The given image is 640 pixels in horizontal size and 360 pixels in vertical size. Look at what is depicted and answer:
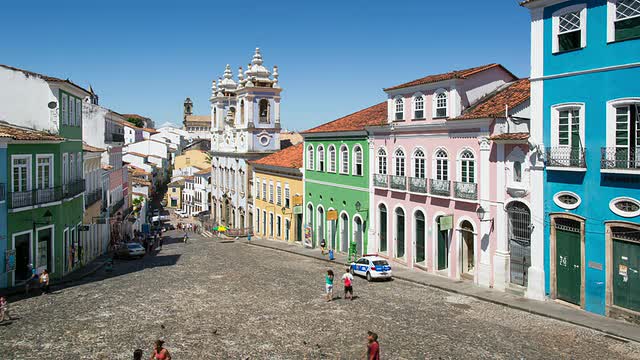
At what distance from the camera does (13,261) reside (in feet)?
70.5

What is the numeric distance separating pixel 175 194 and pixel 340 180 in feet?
204

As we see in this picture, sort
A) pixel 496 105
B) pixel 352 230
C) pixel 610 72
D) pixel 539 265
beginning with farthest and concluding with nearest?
pixel 352 230 < pixel 496 105 < pixel 539 265 < pixel 610 72

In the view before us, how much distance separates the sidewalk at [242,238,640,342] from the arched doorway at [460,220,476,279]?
0.75 metres

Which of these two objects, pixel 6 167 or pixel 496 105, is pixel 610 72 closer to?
pixel 496 105

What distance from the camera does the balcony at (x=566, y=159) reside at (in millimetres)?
17969

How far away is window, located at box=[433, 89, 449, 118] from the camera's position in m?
24.4

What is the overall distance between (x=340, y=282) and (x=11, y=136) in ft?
45.8

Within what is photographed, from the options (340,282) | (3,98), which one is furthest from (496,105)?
(3,98)

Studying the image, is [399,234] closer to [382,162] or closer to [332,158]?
[382,162]

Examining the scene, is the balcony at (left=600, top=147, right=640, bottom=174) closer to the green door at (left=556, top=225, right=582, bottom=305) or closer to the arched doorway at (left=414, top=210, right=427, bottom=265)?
the green door at (left=556, top=225, right=582, bottom=305)

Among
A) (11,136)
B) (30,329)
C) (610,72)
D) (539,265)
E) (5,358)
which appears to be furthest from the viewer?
(11,136)

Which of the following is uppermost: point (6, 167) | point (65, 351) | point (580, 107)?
point (580, 107)

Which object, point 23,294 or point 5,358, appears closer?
point 5,358

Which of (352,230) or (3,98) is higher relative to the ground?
(3,98)
